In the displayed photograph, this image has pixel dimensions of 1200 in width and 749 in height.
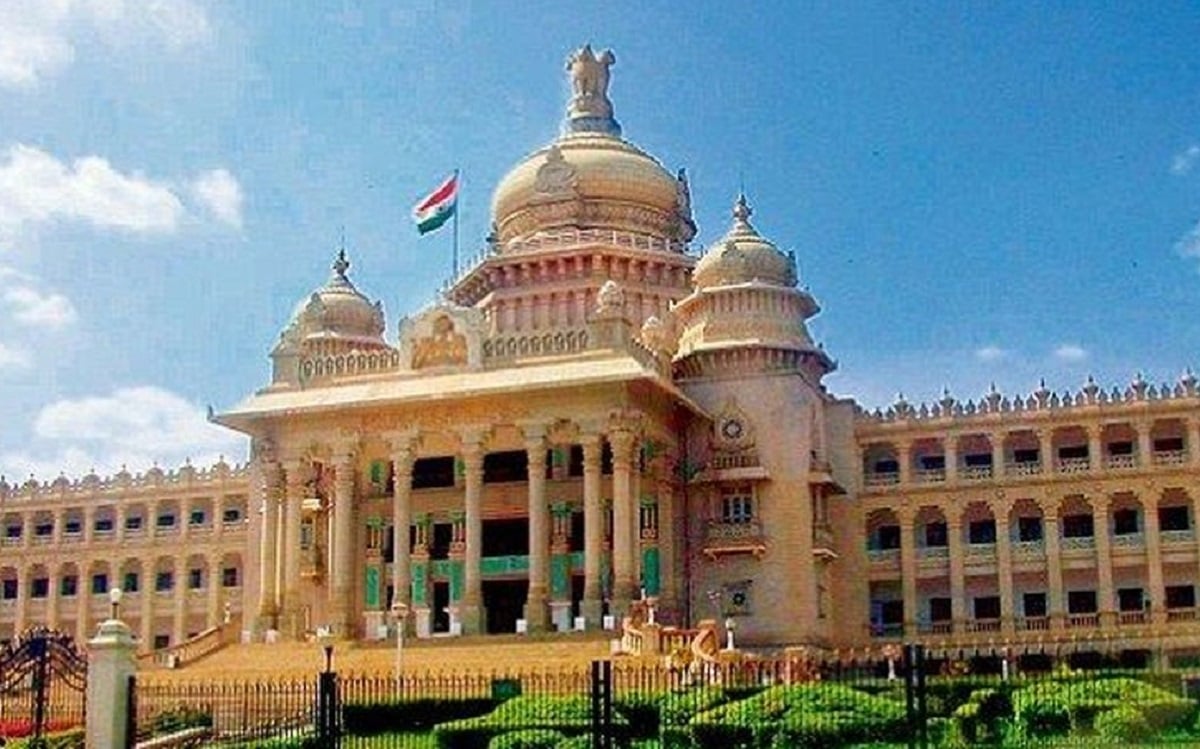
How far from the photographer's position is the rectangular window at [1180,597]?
53.1 metres

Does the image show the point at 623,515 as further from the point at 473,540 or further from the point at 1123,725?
the point at 1123,725

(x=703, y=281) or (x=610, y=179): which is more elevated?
(x=610, y=179)

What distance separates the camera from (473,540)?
4788 centimetres

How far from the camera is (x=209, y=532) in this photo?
70000mm

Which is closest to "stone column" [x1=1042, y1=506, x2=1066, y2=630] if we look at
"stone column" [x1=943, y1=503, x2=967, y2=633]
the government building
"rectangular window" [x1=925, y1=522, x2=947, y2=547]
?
the government building

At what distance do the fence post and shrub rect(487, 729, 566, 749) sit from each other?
6.09 m

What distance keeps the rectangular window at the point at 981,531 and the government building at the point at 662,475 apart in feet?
0.47

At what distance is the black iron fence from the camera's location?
2589 centimetres

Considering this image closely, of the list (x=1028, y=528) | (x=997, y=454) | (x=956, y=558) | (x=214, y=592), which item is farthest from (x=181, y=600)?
(x=1028, y=528)

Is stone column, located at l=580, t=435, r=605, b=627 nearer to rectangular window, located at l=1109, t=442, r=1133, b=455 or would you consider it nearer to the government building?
the government building

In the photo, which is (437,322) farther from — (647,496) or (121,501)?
(121,501)

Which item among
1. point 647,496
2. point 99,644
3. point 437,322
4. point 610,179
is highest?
point 610,179

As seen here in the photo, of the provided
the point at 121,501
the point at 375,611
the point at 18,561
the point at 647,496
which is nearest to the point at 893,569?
the point at 647,496

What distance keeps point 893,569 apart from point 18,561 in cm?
4062
